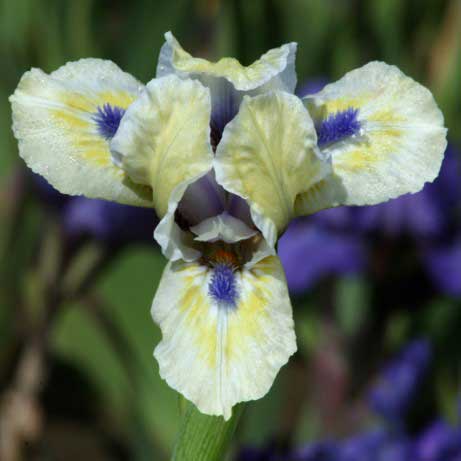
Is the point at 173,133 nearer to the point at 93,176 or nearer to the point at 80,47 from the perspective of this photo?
the point at 93,176

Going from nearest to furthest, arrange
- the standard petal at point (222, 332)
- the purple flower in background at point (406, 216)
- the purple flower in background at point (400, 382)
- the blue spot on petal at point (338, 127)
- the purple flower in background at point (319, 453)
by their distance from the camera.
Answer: the standard petal at point (222, 332), the blue spot on petal at point (338, 127), the purple flower in background at point (319, 453), the purple flower in background at point (400, 382), the purple flower in background at point (406, 216)

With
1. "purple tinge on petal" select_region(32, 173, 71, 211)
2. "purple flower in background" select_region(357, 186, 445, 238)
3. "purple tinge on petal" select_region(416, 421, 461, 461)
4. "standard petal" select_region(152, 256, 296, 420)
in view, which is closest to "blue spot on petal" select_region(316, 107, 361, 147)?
"standard petal" select_region(152, 256, 296, 420)

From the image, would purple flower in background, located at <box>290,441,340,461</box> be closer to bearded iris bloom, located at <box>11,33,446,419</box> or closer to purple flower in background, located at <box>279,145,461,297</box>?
purple flower in background, located at <box>279,145,461,297</box>

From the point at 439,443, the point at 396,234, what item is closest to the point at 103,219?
the point at 396,234

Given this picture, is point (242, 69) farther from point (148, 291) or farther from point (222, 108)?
point (148, 291)

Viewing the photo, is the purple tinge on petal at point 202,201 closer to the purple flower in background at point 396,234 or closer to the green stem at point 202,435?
the green stem at point 202,435

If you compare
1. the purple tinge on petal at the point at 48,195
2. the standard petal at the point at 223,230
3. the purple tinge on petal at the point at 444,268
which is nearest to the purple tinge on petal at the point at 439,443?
the purple tinge on petal at the point at 444,268
